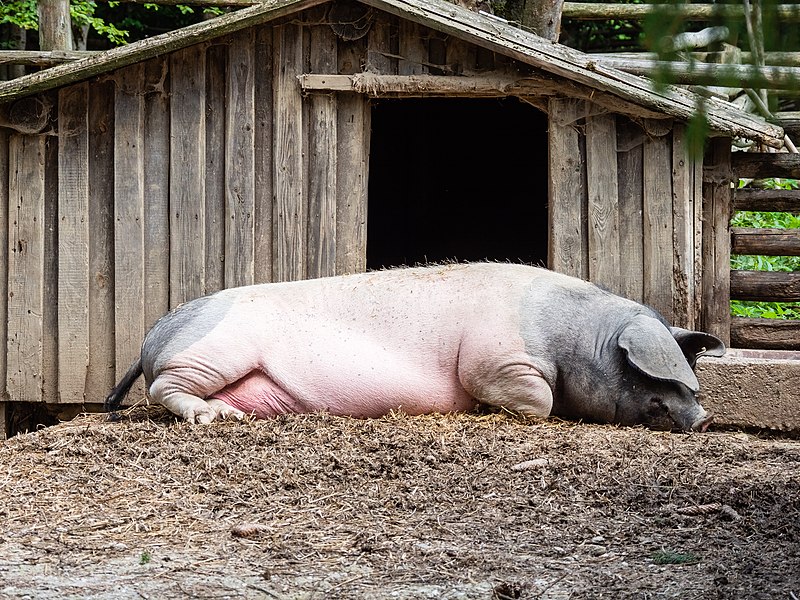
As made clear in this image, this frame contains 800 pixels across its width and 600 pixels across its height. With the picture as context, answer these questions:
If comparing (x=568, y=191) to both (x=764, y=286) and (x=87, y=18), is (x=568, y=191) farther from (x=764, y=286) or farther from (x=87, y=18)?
(x=87, y=18)

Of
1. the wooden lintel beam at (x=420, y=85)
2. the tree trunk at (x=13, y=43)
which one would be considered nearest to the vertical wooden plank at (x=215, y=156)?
the wooden lintel beam at (x=420, y=85)

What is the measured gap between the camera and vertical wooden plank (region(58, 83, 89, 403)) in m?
7.29

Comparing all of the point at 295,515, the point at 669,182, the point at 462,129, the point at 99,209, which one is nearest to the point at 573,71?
A: the point at 669,182

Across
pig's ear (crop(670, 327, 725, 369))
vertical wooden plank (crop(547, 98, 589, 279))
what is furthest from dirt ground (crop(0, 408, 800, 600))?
vertical wooden plank (crop(547, 98, 589, 279))

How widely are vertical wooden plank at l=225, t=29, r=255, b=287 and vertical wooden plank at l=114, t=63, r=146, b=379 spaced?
23.1 inches

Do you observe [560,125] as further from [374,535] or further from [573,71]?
[374,535]

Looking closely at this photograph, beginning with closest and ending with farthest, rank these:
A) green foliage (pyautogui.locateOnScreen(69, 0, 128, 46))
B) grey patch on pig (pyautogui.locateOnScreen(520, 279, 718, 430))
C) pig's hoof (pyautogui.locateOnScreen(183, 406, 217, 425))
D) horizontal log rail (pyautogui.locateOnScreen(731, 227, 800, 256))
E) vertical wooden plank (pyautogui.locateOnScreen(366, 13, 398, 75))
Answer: pig's hoof (pyautogui.locateOnScreen(183, 406, 217, 425))
grey patch on pig (pyautogui.locateOnScreen(520, 279, 718, 430))
vertical wooden plank (pyautogui.locateOnScreen(366, 13, 398, 75))
horizontal log rail (pyautogui.locateOnScreen(731, 227, 800, 256))
green foliage (pyautogui.locateOnScreen(69, 0, 128, 46))

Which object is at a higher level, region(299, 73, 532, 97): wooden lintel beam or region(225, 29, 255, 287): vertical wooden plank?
region(299, 73, 532, 97): wooden lintel beam

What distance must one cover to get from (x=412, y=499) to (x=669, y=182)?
3617 millimetres

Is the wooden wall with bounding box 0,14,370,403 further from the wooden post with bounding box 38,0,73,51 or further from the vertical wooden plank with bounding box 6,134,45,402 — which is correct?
the wooden post with bounding box 38,0,73,51

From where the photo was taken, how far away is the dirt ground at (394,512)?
319 cm

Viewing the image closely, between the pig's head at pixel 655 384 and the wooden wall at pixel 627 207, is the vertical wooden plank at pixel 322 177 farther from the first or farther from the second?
the pig's head at pixel 655 384

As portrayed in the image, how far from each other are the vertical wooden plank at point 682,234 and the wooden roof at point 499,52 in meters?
0.35

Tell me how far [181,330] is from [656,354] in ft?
8.56
